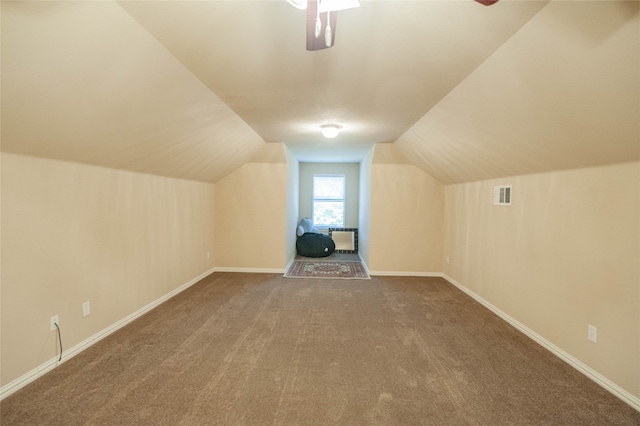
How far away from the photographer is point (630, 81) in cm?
A: 149

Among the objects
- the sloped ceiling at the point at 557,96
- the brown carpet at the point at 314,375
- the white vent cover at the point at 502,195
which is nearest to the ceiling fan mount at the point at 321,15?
the sloped ceiling at the point at 557,96

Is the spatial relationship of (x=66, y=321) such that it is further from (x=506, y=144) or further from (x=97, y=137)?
(x=506, y=144)

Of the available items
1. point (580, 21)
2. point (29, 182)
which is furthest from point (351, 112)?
point (29, 182)

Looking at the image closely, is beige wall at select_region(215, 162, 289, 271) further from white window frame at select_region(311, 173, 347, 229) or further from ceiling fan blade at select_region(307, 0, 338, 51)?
ceiling fan blade at select_region(307, 0, 338, 51)

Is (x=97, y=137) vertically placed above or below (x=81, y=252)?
above

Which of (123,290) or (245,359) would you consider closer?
(245,359)

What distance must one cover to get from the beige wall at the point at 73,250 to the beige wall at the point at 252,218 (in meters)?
1.41

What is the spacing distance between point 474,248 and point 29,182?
4.75 m

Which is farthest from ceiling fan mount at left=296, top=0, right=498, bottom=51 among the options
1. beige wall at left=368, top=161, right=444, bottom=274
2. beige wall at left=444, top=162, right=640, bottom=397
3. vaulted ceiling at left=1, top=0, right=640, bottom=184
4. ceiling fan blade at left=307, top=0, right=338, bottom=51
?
beige wall at left=368, top=161, right=444, bottom=274

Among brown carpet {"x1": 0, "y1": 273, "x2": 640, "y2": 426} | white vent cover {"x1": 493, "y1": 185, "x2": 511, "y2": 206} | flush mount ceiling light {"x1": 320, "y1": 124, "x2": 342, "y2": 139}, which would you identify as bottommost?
brown carpet {"x1": 0, "y1": 273, "x2": 640, "y2": 426}

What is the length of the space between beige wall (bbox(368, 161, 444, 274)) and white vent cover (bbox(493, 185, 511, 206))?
1559 millimetres

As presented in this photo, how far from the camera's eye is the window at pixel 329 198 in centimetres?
766

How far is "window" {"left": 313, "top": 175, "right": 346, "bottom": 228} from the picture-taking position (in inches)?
302

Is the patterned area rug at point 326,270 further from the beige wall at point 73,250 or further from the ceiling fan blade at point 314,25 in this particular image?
the ceiling fan blade at point 314,25
